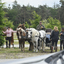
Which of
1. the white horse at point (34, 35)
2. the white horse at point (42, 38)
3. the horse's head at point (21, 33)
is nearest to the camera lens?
the white horse at point (34, 35)

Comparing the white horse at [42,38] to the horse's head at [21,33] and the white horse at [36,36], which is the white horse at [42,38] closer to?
the white horse at [36,36]

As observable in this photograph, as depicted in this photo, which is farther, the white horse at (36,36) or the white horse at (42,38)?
the white horse at (42,38)

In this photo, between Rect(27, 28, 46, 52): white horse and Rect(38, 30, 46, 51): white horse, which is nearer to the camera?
Rect(27, 28, 46, 52): white horse

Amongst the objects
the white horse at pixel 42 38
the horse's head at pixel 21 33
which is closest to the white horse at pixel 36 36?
the white horse at pixel 42 38

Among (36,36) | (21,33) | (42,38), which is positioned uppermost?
(21,33)

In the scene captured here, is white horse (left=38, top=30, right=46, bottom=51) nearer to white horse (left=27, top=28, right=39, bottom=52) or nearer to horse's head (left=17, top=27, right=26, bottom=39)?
white horse (left=27, top=28, right=39, bottom=52)

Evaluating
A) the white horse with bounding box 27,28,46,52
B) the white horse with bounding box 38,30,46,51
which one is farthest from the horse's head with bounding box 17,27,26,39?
the white horse with bounding box 38,30,46,51

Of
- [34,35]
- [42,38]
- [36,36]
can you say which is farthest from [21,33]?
[42,38]

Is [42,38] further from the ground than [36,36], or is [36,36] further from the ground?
[36,36]

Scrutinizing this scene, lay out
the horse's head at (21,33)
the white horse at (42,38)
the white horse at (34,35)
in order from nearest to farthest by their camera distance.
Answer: the white horse at (34,35) < the horse's head at (21,33) < the white horse at (42,38)

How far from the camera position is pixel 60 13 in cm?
A: 10244

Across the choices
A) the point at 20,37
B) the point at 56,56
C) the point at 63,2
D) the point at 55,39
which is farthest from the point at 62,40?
the point at 63,2

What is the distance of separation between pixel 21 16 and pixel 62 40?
287 feet

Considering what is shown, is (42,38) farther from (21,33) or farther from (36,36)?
(21,33)
